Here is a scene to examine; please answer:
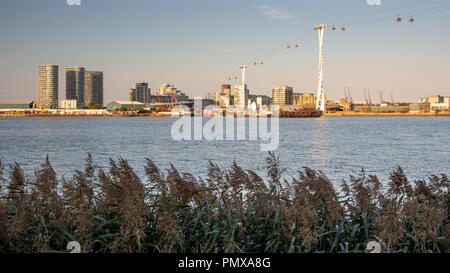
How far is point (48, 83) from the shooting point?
456 ft

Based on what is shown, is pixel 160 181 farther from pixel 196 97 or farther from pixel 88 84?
pixel 196 97

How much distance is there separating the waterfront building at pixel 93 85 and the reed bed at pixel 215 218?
155 meters

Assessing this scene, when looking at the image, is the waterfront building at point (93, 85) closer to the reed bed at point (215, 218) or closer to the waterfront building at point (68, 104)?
the waterfront building at point (68, 104)

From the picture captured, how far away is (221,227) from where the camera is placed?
3697mm

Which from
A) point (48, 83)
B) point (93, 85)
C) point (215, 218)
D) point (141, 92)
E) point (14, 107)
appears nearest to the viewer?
point (215, 218)

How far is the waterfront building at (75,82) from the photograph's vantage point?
14825 cm

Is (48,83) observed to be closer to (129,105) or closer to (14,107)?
(129,105)

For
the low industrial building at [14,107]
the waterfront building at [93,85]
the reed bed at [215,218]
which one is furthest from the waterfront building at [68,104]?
the reed bed at [215,218]

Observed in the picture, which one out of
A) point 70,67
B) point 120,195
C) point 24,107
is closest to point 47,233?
point 120,195

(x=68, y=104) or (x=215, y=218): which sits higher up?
(x=68, y=104)

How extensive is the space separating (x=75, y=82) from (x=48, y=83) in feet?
44.8

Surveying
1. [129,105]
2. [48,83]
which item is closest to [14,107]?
[129,105]

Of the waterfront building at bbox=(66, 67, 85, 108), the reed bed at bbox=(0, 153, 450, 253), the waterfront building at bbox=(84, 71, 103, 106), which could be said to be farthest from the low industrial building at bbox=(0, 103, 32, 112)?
the reed bed at bbox=(0, 153, 450, 253)
